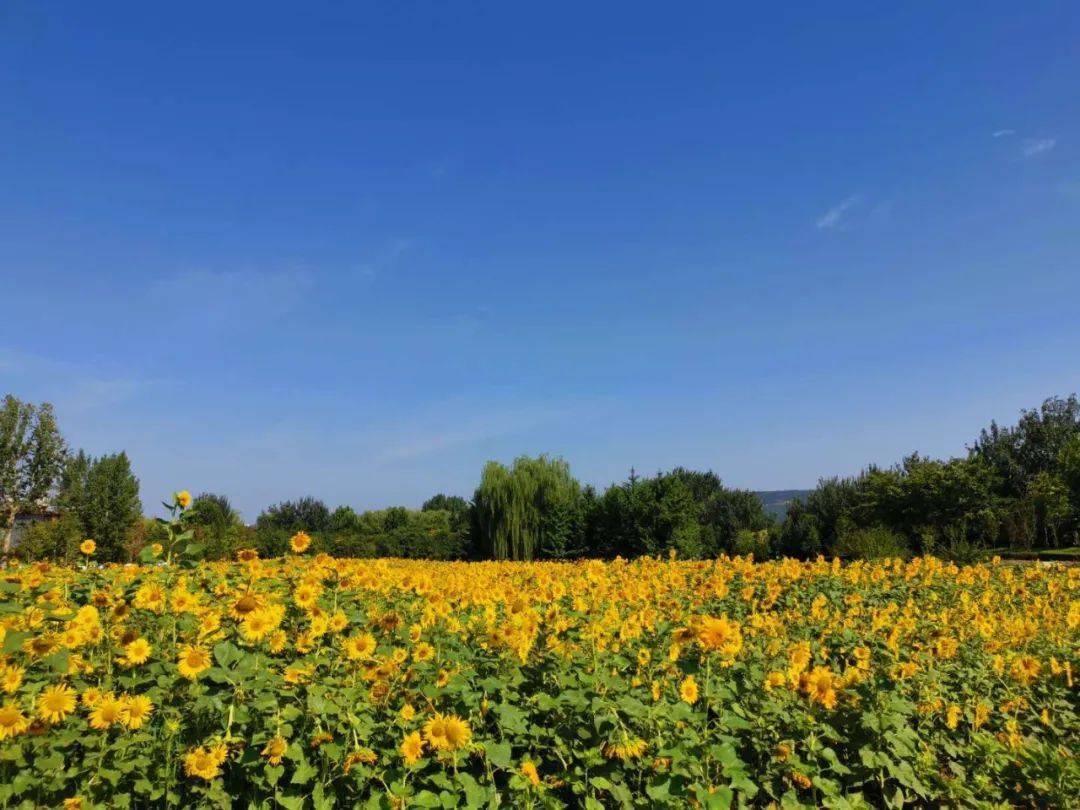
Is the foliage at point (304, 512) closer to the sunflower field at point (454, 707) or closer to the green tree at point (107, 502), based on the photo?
the green tree at point (107, 502)

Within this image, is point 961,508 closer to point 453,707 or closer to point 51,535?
A: point 453,707

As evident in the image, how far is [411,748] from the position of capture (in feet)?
8.52

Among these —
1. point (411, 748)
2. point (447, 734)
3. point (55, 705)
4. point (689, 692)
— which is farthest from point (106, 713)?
point (689, 692)

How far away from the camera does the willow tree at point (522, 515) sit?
2681cm

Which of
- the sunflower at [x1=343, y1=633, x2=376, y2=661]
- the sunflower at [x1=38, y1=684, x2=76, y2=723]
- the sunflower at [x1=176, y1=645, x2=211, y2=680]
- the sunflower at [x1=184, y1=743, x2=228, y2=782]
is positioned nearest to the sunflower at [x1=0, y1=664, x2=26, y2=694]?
the sunflower at [x1=38, y1=684, x2=76, y2=723]

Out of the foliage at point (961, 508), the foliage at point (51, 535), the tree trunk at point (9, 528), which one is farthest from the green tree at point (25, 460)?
the foliage at point (961, 508)

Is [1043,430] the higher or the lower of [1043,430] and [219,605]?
the higher

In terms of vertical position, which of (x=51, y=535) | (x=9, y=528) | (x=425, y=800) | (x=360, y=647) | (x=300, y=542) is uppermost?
(x=9, y=528)

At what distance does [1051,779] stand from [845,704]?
3.64 feet

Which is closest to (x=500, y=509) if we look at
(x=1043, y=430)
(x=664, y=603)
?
(x=664, y=603)

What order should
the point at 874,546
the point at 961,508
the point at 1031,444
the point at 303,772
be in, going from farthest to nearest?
the point at 1031,444 < the point at 961,508 < the point at 874,546 < the point at 303,772

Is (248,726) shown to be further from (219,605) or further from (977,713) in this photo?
(977,713)

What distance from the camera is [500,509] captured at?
88.8ft

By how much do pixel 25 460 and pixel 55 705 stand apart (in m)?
42.8
